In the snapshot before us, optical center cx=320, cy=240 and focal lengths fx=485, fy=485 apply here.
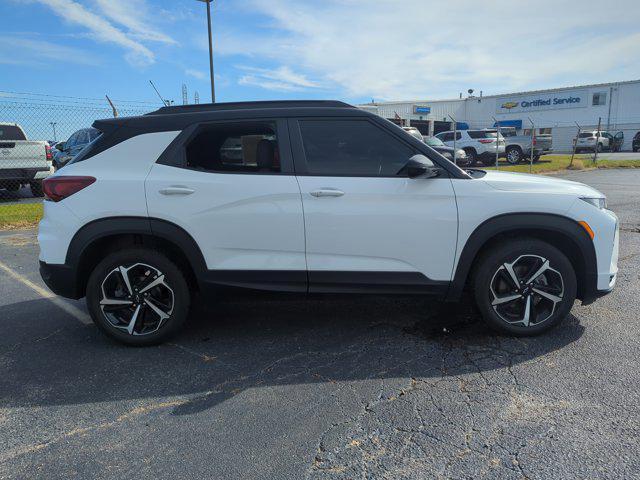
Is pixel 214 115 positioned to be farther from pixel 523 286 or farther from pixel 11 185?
pixel 11 185

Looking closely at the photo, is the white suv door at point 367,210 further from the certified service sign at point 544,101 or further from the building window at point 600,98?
the certified service sign at point 544,101

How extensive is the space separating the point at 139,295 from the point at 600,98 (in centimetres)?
5044

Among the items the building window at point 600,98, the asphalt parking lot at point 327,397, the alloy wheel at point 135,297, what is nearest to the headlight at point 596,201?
the asphalt parking lot at point 327,397

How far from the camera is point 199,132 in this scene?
3707mm

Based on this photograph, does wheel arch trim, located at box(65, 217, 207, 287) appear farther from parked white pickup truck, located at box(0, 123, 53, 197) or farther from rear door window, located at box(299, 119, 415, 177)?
parked white pickup truck, located at box(0, 123, 53, 197)

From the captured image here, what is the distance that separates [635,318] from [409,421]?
2.61 meters

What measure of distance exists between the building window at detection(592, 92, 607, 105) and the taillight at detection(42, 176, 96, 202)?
50270 mm

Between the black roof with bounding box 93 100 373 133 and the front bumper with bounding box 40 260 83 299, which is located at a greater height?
the black roof with bounding box 93 100 373 133

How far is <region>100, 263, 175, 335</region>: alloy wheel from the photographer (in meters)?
3.69

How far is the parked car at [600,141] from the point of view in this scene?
34000mm

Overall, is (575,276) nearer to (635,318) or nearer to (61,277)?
(635,318)

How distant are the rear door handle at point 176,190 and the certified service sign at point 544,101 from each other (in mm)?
50374

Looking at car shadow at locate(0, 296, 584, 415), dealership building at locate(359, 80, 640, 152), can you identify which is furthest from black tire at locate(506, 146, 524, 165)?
car shadow at locate(0, 296, 584, 415)

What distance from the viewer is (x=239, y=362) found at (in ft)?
11.5
